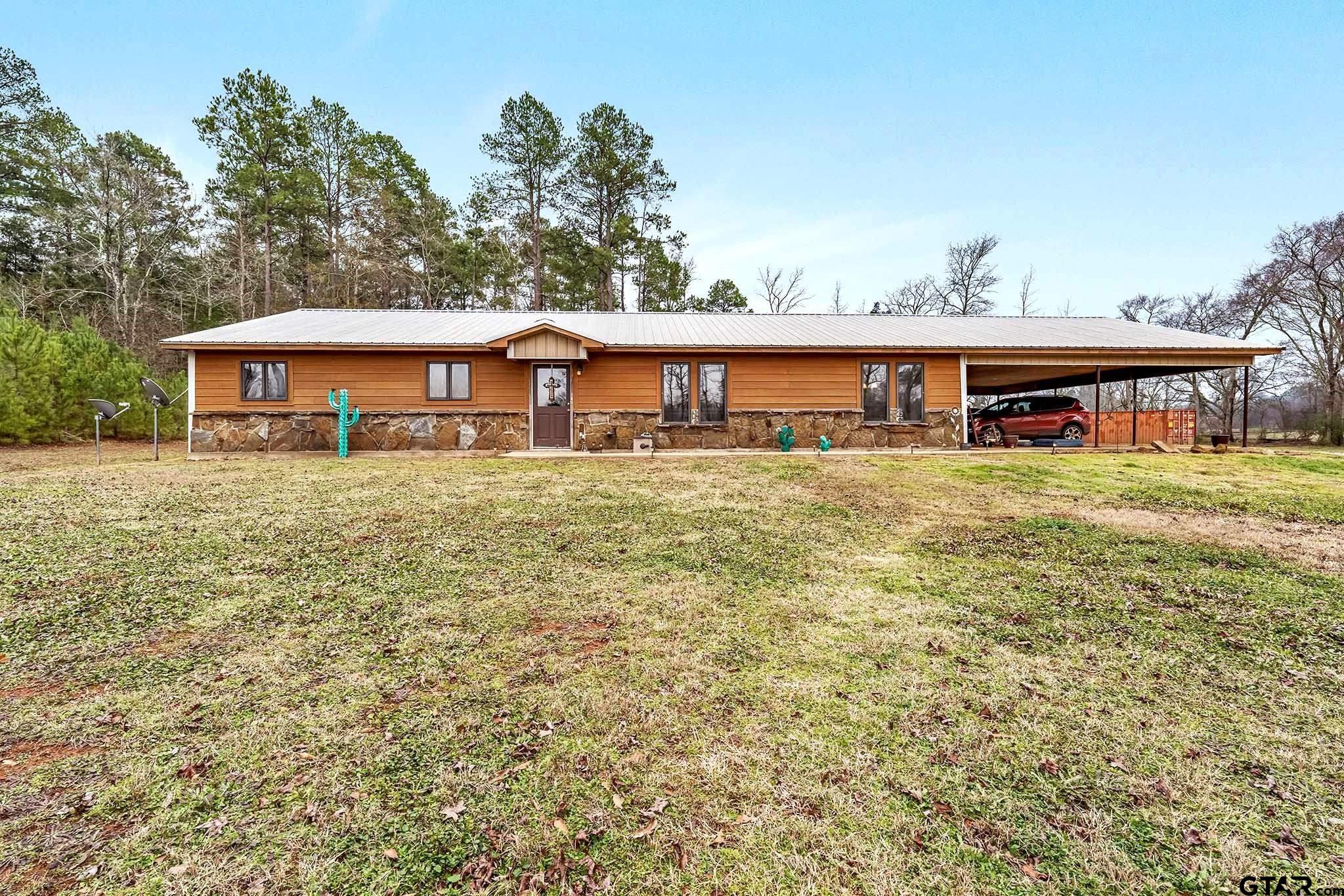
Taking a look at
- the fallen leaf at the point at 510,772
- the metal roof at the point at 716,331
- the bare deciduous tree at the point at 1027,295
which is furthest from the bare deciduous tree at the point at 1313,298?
the fallen leaf at the point at 510,772

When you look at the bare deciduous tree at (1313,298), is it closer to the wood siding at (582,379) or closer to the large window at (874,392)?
the large window at (874,392)

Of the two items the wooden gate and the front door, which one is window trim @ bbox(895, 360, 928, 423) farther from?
the front door

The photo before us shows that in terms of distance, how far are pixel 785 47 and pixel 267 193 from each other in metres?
20.5

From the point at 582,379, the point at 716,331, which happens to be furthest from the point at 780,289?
the point at 582,379

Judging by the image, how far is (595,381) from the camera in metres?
12.8

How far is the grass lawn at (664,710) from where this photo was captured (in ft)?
5.19

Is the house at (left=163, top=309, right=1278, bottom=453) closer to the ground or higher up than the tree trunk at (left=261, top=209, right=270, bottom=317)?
closer to the ground

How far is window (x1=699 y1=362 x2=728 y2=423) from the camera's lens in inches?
510

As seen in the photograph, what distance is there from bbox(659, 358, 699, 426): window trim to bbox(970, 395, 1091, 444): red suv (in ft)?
27.3

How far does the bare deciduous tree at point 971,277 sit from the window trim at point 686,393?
23.0m

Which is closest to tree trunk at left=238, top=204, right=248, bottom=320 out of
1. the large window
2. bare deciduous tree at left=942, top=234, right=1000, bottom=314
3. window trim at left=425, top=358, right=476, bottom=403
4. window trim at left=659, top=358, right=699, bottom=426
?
window trim at left=425, top=358, right=476, bottom=403

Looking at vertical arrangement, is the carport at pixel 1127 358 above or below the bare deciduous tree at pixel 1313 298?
below

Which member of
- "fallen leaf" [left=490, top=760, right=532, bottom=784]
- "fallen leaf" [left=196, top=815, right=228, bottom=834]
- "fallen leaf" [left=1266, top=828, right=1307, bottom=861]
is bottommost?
"fallen leaf" [left=1266, top=828, right=1307, bottom=861]

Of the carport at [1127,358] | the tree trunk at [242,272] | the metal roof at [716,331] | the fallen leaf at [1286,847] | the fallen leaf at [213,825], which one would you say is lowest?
the fallen leaf at [1286,847]
